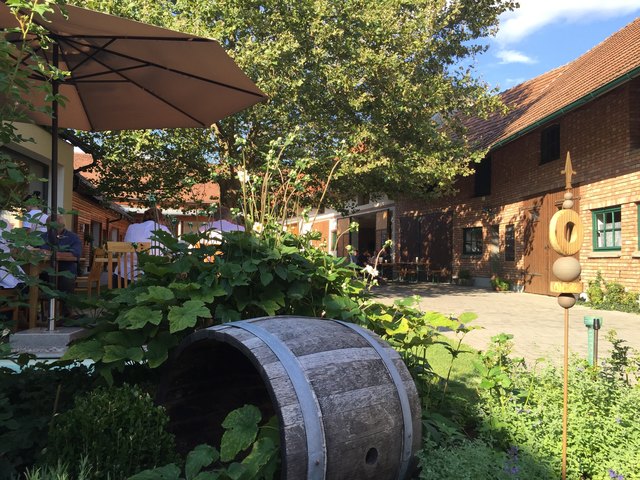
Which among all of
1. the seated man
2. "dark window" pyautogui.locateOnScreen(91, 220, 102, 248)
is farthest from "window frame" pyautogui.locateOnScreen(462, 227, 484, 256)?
the seated man

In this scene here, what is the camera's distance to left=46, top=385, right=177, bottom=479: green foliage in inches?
74.6

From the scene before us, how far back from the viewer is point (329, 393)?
1684 millimetres

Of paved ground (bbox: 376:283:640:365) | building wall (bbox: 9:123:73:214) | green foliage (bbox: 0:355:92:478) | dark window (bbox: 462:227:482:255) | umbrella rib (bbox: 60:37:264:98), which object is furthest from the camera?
dark window (bbox: 462:227:482:255)

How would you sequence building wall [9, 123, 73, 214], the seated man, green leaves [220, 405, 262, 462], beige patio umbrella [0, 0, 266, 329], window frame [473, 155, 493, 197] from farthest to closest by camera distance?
window frame [473, 155, 493, 197]
building wall [9, 123, 73, 214]
the seated man
beige patio umbrella [0, 0, 266, 329]
green leaves [220, 405, 262, 462]

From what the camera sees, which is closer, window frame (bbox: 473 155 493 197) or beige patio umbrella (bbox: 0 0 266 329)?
beige patio umbrella (bbox: 0 0 266 329)

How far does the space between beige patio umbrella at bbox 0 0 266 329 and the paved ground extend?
3161mm

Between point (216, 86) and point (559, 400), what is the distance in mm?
3738

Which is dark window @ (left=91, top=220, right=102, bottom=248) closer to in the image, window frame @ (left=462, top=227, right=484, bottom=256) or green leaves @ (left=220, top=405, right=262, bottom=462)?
window frame @ (left=462, top=227, right=484, bottom=256)

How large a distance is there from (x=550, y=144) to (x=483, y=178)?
3.79 meters

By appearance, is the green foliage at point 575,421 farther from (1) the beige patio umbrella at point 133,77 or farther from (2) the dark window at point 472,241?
(2) the dark window at point 472,241

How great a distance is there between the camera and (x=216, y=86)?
452 cm

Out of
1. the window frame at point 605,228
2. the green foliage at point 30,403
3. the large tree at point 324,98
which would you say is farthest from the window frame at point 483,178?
the green foliage at point 30,403

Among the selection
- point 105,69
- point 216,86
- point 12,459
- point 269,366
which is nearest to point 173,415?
point 12,459

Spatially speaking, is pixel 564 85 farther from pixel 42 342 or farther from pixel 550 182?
pixel 42 342
